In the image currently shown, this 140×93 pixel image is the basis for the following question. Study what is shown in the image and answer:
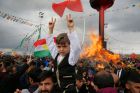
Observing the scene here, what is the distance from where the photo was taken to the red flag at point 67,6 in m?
7.45

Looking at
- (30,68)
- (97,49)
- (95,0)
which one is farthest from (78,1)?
(95,0)

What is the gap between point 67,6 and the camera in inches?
305

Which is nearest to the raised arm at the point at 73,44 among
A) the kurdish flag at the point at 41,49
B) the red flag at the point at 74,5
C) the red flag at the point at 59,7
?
the red flag at the point at 74,5

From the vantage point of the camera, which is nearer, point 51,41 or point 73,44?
point 73,44

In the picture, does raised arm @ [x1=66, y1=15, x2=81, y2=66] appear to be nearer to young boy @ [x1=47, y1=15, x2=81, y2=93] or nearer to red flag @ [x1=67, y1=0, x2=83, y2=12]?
young boy @ [x1=47, y1=15, x2=81, y2=93]

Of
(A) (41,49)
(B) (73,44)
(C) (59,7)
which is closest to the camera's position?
(B) (73,44)

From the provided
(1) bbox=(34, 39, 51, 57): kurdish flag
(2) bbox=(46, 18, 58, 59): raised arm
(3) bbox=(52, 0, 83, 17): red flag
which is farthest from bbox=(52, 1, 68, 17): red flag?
(1) bbox=(34, 39, 51, 57): kurdish flag

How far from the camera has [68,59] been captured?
5668 mm

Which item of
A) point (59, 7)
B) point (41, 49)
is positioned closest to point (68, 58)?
point (59, 7)

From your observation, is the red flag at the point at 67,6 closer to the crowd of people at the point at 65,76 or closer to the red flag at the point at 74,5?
the red flag at the point at 74,5

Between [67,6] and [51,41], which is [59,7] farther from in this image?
[51,41]

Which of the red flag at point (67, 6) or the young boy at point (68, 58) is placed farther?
the red flag at point (67, 6)

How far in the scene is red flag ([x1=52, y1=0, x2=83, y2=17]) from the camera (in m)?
7.45

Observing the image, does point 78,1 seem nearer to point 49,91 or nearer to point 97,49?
point 49,91
